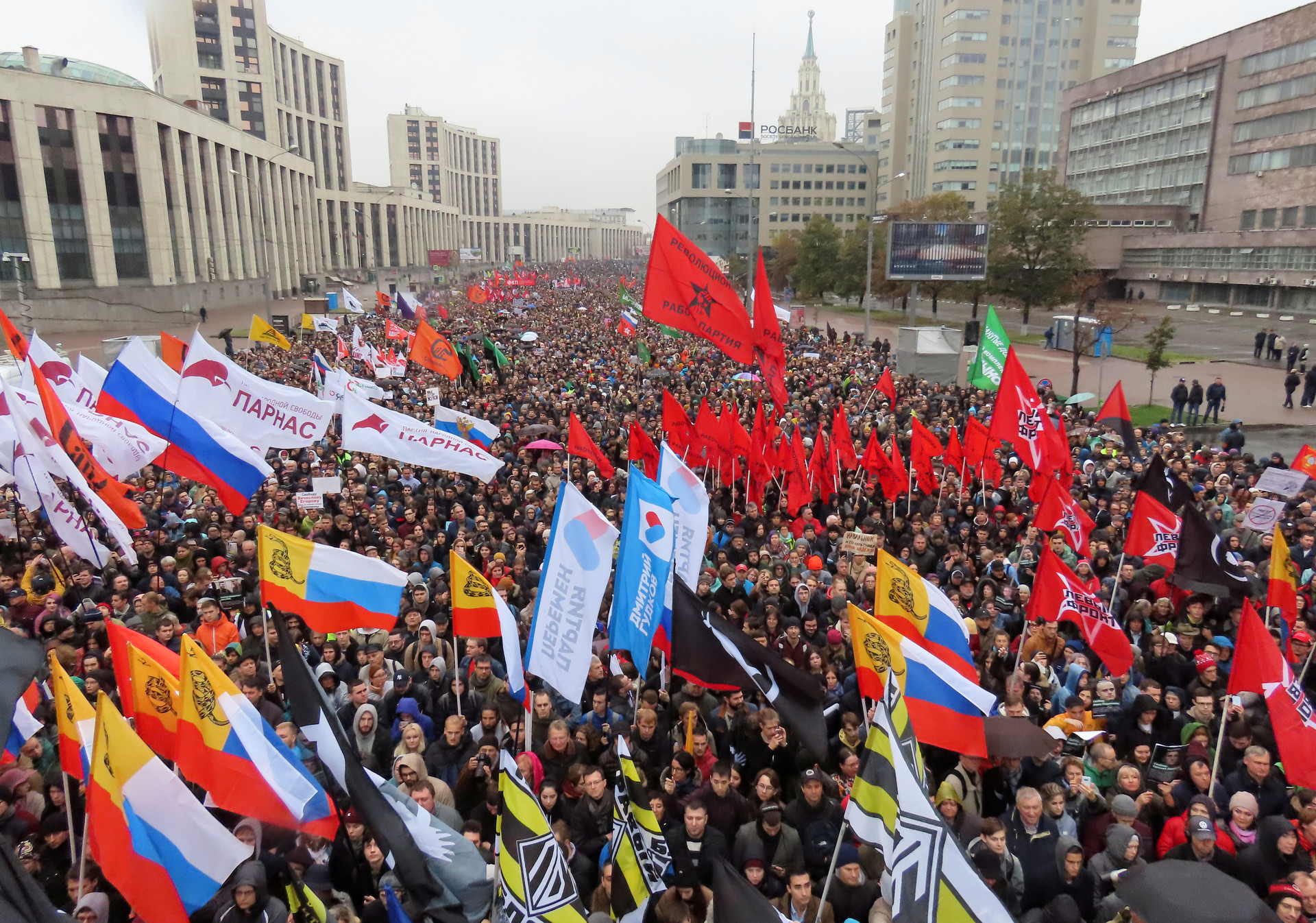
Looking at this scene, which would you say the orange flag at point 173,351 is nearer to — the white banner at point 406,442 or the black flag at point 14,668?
the white banner at point 406,442

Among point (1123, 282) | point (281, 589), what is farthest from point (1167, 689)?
point (1123, 282)

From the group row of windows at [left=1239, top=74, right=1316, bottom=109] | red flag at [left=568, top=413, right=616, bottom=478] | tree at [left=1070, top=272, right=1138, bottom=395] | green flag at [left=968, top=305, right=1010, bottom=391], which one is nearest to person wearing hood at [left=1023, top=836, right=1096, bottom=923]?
red flag at [left=568, top=413, right=616, bottom=478]

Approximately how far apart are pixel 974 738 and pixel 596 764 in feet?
A: 8.26

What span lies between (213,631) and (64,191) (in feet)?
154

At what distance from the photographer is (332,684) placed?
23.4 feet

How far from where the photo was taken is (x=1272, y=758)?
6.22 metres

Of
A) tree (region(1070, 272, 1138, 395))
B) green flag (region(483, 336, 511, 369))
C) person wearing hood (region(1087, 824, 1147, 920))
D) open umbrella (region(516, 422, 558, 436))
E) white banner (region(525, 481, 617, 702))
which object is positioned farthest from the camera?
green flag (region(483, 336, 511, 369))

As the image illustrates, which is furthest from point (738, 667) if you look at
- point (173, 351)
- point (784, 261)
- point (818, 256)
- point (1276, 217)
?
point (784, 261)

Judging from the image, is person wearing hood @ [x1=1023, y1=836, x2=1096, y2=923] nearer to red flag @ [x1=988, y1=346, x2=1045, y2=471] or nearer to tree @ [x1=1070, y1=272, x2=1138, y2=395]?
red flag @ [x1=988, y1=346, x2=1045, y2=471]

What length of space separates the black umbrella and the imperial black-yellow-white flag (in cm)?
65

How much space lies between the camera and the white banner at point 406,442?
36.5 feet

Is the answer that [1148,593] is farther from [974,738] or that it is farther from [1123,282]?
[1123,282]

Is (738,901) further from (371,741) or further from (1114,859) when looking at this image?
(371,741)

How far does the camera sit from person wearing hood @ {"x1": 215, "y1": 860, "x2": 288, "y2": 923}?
4582mm
